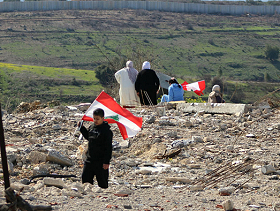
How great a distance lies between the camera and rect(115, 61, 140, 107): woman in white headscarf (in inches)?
444

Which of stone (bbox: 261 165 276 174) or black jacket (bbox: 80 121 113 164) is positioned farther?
stone (bbox: 261 165 276 174)

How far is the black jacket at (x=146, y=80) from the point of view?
36.0 feet

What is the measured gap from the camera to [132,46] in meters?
57.0

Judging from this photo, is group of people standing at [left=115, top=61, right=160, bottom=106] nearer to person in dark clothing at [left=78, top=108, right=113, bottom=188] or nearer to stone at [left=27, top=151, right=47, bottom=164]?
stone at [left=27, top=151, right=47, bottom=164]

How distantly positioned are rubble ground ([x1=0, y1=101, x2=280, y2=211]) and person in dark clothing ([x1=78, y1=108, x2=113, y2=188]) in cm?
16

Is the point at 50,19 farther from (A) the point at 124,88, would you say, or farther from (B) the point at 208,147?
(B) the point at 208,147

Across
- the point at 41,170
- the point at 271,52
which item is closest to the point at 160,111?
the point at 41,170

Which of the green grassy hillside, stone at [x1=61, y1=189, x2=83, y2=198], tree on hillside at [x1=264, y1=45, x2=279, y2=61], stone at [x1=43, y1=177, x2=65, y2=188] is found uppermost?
stone at [x1=61, y1=189, x2=83, y2=198]

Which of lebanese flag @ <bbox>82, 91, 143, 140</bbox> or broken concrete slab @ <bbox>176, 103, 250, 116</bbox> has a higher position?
lebanese flag @ <bbox>82, 91, 143, 140</bbox>

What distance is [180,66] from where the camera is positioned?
54781mm

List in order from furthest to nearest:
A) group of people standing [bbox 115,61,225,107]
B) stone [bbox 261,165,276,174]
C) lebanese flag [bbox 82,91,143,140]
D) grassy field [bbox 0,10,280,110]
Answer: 1. grassy field [bbox 0,10,280,110]
2. group of people standing [bbox 115,61,225,107]
3. lebanese flag [bbox 82,91,143,140]
4. stone [bbox 261,165,276,174]

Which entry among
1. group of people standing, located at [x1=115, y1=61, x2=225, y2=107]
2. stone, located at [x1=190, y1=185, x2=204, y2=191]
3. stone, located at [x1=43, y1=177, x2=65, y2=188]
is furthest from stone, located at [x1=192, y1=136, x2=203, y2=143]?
stone, located at [x1=43, y1=177, x2=65, y2=188]

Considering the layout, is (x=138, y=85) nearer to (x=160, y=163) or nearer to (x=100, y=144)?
(x=160, y=163)

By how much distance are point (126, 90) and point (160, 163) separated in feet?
15.8
